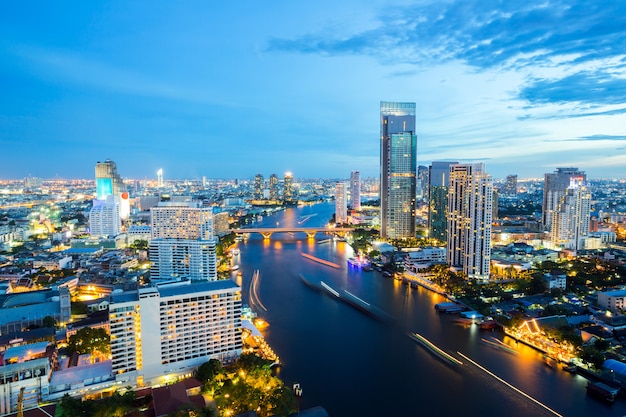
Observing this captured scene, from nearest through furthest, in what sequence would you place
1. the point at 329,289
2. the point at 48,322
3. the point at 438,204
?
the point at 48,322 → the point at 329,289 → the point at 438,204

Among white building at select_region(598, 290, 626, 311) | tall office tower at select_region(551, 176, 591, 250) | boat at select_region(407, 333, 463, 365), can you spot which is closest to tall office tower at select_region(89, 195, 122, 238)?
boat at select_region(407, 333, 463, 365)

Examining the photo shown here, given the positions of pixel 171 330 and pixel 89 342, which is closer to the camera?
pixel 171 330

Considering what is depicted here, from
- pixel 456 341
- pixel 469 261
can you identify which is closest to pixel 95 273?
pixel 456 341

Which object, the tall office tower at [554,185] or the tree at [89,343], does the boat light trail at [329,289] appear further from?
the tall office tower at [554,185]

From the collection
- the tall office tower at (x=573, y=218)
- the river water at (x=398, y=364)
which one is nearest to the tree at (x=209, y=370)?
the river water at (x=398, y=364)

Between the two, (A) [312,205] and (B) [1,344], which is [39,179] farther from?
(B) [1,344]

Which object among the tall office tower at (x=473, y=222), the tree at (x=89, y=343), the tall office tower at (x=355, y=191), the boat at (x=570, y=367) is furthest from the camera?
the tall office tower at (x=355, y=191)

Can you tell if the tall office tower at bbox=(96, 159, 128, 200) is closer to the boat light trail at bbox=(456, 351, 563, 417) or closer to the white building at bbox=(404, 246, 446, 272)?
the white building at bbox=(404, 246, 446, 272)

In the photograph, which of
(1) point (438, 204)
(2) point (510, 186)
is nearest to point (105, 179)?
(1) point (438, 204)

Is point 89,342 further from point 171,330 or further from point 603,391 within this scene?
point 603,391
